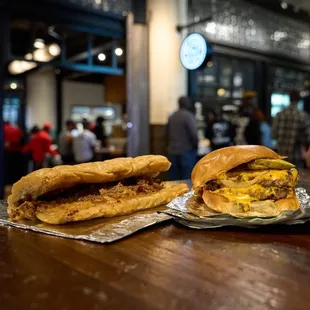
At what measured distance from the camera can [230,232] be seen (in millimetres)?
1185

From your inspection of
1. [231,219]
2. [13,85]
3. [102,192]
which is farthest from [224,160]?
[13,85]

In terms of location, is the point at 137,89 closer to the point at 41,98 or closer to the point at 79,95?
the point at 41,98

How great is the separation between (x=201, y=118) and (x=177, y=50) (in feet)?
4.96

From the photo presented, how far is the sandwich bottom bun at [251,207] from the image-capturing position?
1.23 meters

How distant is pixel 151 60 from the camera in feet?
19.7

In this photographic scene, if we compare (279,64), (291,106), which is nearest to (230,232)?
(291,106)

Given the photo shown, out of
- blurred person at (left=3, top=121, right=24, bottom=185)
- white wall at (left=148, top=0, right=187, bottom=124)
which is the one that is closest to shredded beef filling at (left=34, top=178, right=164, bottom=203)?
white wall at (left=148, top=0, right=187, bottom=124)

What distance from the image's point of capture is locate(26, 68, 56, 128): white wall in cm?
1273

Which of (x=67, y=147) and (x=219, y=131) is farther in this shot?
(x=67, y=147)

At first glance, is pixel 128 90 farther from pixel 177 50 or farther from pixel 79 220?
pixel 79 220

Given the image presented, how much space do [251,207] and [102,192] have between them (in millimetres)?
533

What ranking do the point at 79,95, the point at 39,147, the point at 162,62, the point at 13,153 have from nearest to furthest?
the point at 162,62
the point at 39,147
the point at 13,153
the point at 79,95

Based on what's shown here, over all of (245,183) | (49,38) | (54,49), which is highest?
(49,38)

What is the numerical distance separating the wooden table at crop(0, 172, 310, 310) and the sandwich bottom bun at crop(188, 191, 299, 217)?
0.21ft
